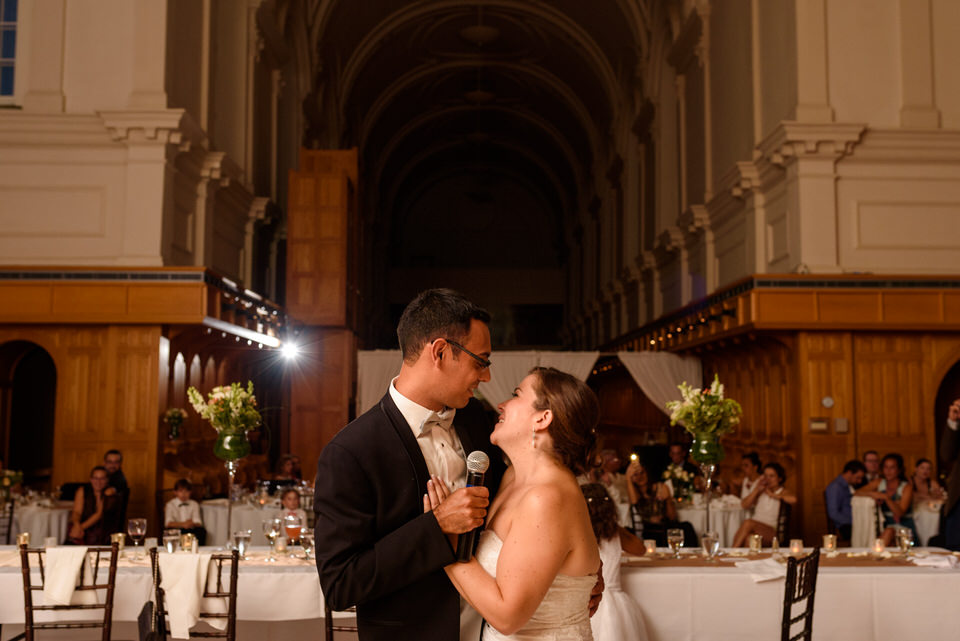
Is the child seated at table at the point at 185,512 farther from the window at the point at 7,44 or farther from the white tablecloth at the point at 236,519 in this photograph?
the window at the point at 7,44

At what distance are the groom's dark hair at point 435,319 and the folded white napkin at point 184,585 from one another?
3.32 m

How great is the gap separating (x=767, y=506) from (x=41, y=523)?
7.18 meters

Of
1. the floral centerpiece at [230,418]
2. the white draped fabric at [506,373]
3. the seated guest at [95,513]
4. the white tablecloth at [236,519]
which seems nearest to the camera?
the floral centerpiece at [230,418]

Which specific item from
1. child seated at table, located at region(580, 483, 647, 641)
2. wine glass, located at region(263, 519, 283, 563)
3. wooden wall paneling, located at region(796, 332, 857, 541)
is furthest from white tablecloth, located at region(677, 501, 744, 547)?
wine glass, located at region(263, 519, 283, 563)

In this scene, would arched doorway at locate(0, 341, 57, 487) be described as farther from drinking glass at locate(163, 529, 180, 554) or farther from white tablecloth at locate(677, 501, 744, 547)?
white tablecloth at locate(677, 501, 744, 547)

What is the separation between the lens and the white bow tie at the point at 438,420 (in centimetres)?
243

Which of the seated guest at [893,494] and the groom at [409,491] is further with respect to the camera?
the seated guest at [893,494]

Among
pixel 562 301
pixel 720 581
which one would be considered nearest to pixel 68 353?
pixel 720 581

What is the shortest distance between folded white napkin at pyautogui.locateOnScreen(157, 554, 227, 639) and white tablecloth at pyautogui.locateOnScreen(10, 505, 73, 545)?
4603mm

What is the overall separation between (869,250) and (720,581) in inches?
305

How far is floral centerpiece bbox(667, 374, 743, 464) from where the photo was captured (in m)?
6.58

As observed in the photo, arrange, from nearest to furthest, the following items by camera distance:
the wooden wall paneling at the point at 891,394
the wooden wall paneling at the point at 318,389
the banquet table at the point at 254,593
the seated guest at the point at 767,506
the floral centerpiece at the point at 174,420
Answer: the banquet table at the point at 254,593 → the seated guest at the point at 767,506 → the floral centerpiece at the point at 174,420 → the wooden wall paneling at the point at 891,394 → the wooden wall paneling at the point at 318,389

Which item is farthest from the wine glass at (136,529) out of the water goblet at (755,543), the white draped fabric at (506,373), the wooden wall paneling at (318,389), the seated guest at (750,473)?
the wooden wall paneling at (318,389)

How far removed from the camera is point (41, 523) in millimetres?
9203
